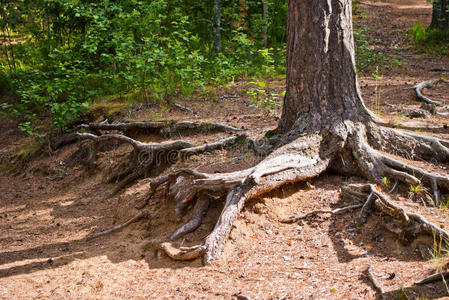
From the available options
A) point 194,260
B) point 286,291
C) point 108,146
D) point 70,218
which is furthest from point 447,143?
point 108,146

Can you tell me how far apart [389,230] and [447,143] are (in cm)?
194

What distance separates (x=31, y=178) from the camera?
9.43 metres

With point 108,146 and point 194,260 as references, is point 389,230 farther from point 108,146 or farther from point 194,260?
point 108,146

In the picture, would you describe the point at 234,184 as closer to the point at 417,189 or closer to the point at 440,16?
the point at 417,189

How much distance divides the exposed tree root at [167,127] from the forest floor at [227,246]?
207mm

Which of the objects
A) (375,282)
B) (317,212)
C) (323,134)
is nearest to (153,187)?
(317,212)

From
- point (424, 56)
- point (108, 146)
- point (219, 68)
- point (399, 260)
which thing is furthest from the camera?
point (424, 56)

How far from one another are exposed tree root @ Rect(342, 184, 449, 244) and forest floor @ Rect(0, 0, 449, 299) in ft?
0.40

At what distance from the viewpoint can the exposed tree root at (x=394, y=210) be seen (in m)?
3.89

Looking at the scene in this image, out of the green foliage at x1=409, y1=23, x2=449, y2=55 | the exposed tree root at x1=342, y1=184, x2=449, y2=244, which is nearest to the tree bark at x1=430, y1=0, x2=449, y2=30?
the green foliage at x1=409, y1=23, x2=449, y2=55

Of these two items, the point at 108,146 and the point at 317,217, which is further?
the point at 108,146

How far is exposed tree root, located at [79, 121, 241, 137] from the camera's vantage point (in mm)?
7567

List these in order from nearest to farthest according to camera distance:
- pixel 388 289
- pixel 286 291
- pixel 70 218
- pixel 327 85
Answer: pixel 388 289 → pixel 286 291 → pixel 327 85 → pixel 70 218

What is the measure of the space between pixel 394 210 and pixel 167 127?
4833 mm
